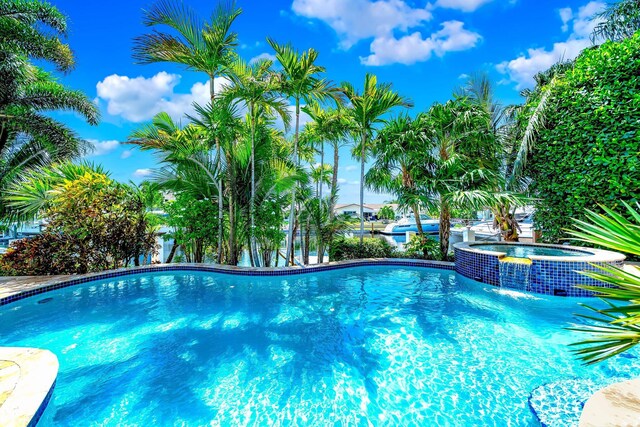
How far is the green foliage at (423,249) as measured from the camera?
8.78 m

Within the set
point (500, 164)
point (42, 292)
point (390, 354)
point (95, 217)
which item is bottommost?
point (390, 354)

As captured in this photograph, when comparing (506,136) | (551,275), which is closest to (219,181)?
(551,275)

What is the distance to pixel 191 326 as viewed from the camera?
4539mm

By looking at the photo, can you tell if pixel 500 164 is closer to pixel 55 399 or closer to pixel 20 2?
pixel 55 399

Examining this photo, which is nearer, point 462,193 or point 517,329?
point 517,329

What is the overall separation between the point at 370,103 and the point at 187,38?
493 centimetres

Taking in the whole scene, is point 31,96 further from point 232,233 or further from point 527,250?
point 527,250

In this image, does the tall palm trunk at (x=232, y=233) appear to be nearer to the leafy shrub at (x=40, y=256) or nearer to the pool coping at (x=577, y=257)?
the leafy shrub at (x=40, y=256)

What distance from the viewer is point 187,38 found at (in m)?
6.64

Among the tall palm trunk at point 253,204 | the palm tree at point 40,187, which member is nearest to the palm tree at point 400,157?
the tall palm trunk at point 253,204

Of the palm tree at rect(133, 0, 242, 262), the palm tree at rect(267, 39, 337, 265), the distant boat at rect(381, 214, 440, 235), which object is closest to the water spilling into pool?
the palm tree at rect(267, 39, 337, 265)

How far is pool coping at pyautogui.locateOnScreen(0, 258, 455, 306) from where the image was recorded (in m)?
5.66

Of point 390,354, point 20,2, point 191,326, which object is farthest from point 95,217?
point 390,354

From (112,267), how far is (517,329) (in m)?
9.31
